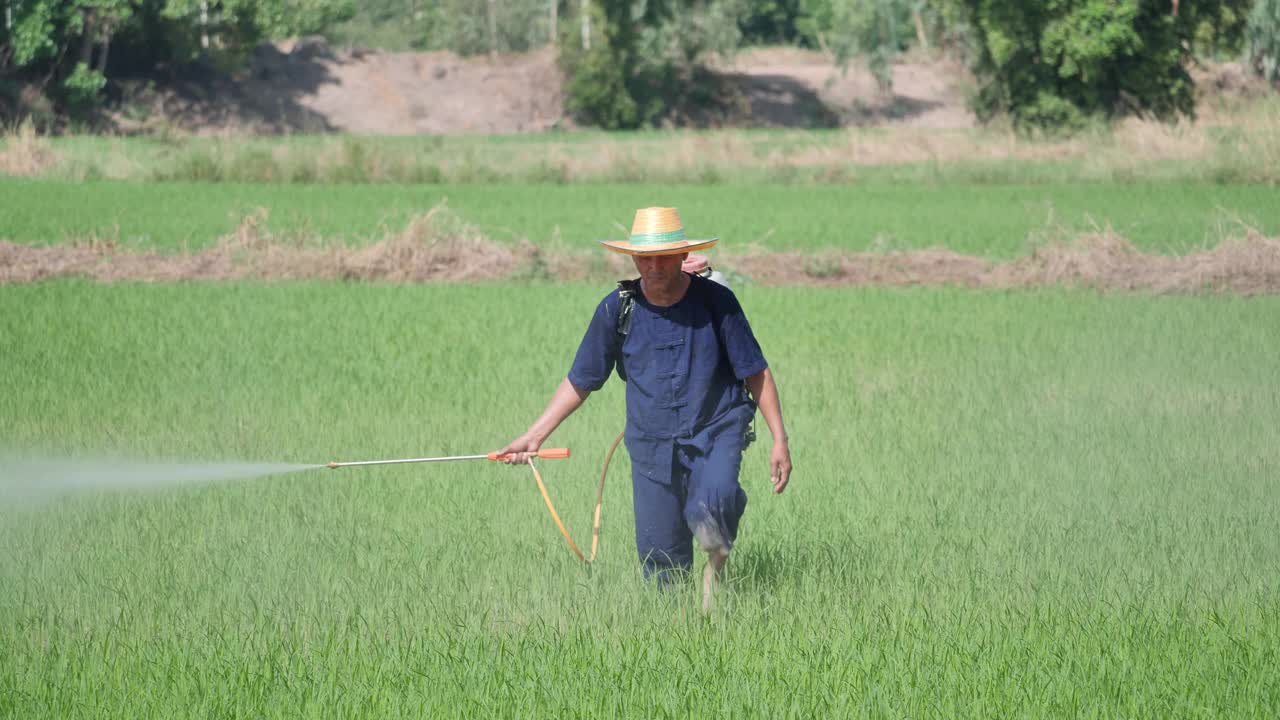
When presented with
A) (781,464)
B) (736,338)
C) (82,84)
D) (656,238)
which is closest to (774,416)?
(781,464)

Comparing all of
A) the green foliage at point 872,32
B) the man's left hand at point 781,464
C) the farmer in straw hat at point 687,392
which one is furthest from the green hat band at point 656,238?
the green foliage at point 872,32

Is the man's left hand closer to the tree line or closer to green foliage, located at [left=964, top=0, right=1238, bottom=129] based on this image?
the tree line

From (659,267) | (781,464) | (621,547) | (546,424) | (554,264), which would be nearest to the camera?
(659,267)

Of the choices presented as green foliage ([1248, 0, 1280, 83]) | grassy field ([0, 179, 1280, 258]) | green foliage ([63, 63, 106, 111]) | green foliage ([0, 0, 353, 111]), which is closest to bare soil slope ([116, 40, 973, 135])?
green foliage ([0, 0, 353, 111])

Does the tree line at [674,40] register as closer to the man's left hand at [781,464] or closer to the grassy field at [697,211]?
the grassy field at [697,211]

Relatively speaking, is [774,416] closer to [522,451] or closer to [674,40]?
[522,451]

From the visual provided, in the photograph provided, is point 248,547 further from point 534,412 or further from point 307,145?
point 307,145

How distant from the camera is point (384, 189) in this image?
94.8ft

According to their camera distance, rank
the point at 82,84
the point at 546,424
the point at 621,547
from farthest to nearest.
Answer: the point at 82,84
the point at 621,547
the point at 546,424

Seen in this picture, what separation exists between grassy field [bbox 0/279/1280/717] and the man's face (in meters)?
1.31

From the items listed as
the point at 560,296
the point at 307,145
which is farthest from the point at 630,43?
the point at 560,296

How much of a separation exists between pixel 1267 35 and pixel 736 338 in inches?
2228

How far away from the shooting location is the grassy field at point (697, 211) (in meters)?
20.7

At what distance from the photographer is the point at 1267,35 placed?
55781 millimetres
